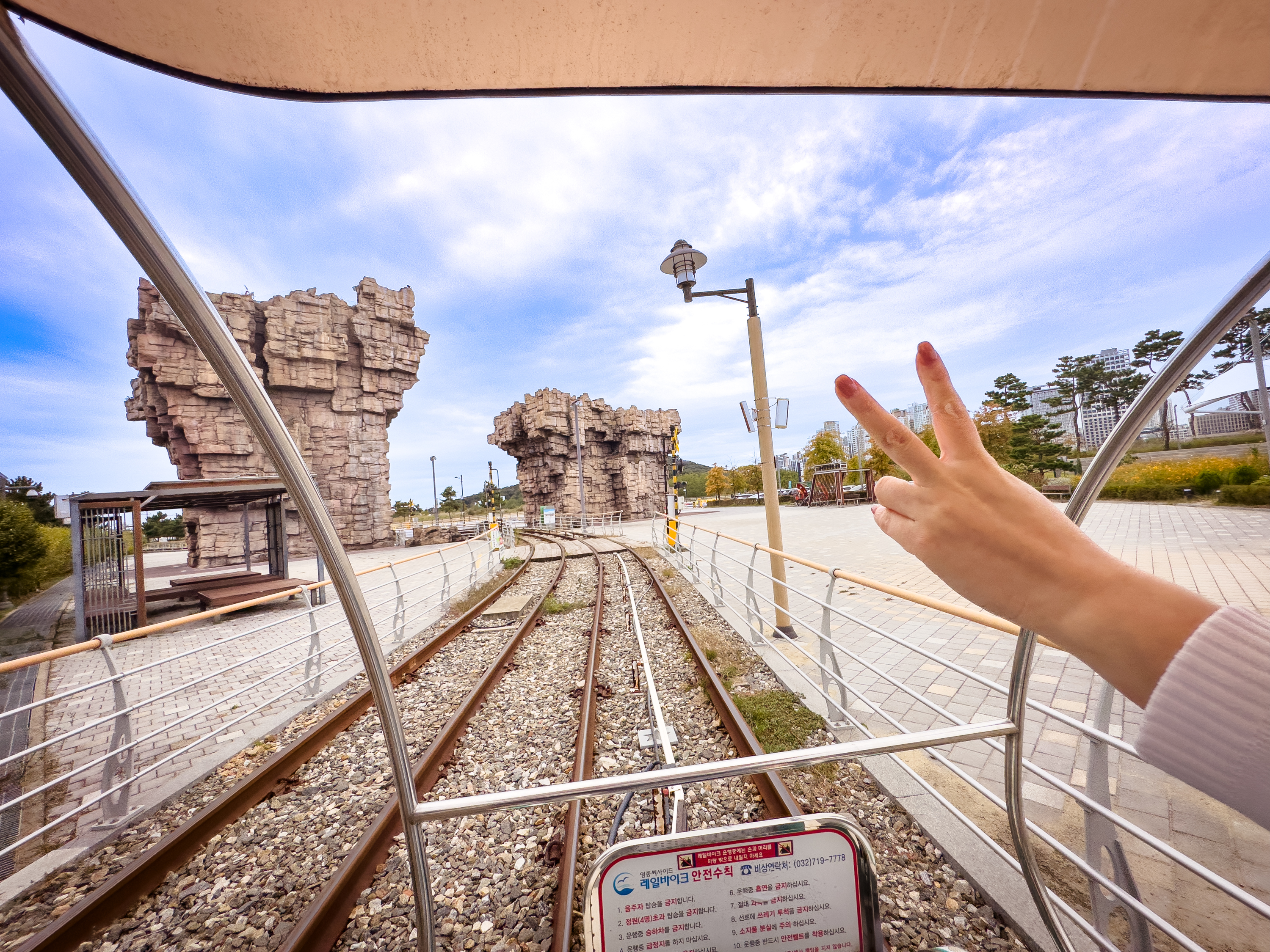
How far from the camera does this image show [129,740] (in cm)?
354

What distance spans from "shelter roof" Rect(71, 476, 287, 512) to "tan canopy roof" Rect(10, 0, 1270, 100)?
970cm

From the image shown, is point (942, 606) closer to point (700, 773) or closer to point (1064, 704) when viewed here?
point (700, 773)

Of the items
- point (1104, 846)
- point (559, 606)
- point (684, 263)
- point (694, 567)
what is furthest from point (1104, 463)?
point (694, 567)

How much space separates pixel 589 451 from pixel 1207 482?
3101cm

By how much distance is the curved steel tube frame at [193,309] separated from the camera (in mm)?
727

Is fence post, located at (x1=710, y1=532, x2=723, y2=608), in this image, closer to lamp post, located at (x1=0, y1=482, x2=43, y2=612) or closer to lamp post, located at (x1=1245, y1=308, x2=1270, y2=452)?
lamp post, located at (x1=1245, y1=308, x2=1270, y2=452)

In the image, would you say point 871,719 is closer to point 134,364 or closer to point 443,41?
point 443,41

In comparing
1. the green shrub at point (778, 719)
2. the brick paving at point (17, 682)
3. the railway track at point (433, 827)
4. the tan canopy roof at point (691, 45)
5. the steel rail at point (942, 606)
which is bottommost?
the brick paving at point (17, 682)

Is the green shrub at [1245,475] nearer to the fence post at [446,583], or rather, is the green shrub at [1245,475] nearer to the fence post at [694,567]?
the fence post at [694,567]

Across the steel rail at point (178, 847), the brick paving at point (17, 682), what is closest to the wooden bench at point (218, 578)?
the brick paving at point (17, 682)

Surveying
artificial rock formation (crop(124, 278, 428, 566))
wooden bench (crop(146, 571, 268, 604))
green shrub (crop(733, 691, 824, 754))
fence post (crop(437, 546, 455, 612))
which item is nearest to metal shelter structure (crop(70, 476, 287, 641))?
wooden bench (crop(146, 571, 268, 604))

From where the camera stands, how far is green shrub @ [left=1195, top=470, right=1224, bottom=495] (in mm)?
16562

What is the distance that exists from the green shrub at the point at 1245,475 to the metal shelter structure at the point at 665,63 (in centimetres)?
2206

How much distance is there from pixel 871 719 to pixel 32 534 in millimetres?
20496
